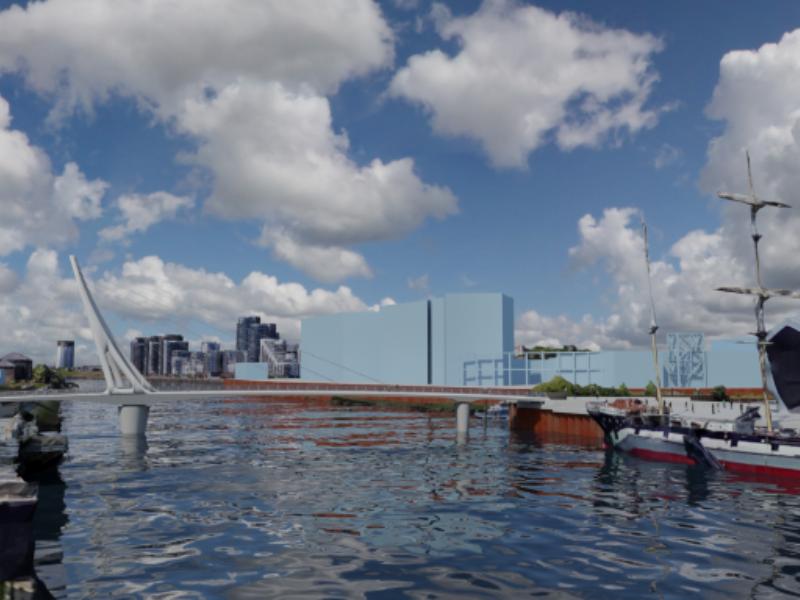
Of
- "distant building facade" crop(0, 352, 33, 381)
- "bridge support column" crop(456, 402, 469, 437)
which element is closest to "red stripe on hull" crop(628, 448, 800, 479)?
"bridge support column" crop(456, 402, 469, 437)

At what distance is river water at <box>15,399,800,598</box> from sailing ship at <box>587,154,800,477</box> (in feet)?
10.2

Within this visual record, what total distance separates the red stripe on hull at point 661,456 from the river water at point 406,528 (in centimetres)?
293

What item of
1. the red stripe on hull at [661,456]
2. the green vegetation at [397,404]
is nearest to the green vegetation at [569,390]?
the red stripe on hull at [661,456]

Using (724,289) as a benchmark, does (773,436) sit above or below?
below

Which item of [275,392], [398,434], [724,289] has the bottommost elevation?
[398,434]

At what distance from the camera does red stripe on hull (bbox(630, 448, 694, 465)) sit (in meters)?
42.5

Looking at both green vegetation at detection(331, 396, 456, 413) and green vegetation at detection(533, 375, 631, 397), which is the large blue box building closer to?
green vegetation at detection(331, 396, 456, 413)

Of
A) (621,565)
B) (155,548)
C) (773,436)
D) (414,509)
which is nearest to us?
(621,565)

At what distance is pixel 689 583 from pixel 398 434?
139ft

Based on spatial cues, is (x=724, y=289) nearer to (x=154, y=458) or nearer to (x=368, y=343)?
(x=154, y=458)

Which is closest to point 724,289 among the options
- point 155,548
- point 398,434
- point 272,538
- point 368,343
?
point 398,434

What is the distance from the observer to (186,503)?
25.4 metres

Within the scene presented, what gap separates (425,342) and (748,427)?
5863cm

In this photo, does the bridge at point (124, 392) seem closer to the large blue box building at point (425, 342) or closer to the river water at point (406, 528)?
the river water at point (406, 528)
